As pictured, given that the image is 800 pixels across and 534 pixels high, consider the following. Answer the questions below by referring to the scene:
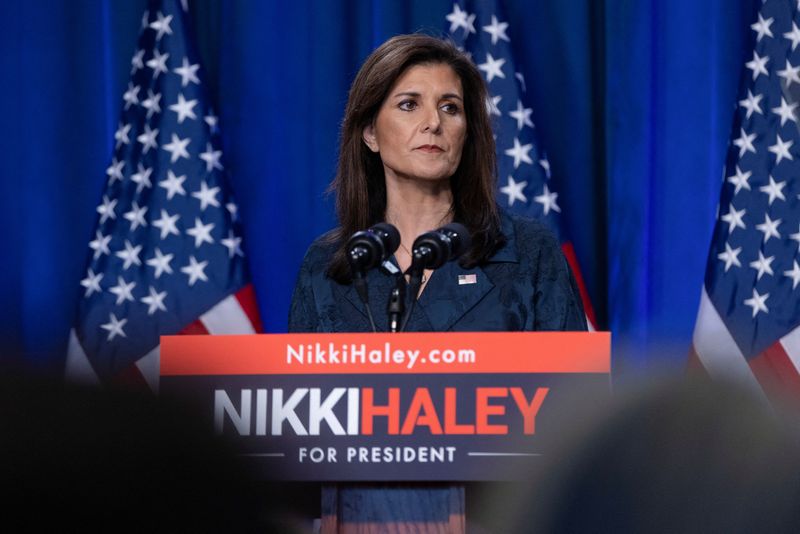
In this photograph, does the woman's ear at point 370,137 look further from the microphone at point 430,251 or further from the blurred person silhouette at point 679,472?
the blurred person silhouette at point 679,472

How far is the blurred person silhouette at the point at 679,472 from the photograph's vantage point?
555 mm

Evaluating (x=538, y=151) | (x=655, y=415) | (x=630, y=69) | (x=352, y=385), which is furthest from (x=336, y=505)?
(x=630, y=69)

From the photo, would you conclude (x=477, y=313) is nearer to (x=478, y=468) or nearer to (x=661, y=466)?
(x=478, y=468)

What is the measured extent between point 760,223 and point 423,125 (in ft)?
5.02

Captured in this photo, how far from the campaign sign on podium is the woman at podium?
0.84 meters

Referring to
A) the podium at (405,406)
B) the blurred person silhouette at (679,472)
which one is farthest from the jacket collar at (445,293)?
the blurred person silhouette at (679,472)

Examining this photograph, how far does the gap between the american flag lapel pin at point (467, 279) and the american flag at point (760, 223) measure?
143cm

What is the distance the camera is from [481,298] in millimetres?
2521

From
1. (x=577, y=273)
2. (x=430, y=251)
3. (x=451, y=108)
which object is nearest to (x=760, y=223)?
(x=577, y=273)

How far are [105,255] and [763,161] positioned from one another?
89.4 inches

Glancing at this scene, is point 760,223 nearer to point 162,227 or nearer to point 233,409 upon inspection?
point 162,227

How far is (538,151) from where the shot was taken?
3973 millimetres

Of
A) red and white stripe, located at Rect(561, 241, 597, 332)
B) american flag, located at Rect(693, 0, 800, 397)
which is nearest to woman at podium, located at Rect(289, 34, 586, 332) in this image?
red and white stripe, located at Rect(561, 241, 597, 332)

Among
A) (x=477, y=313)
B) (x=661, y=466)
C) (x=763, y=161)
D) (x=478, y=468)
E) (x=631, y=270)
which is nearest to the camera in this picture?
(x=661, y=466)
